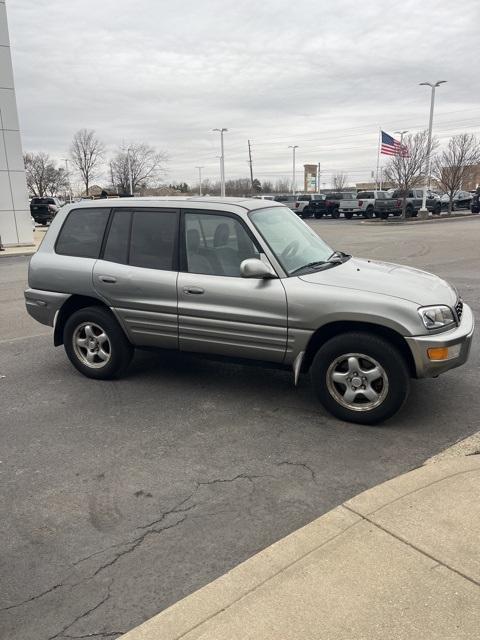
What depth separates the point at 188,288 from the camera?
4699 millimetres

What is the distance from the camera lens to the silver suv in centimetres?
411

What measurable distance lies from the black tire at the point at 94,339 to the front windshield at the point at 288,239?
66.3 inches

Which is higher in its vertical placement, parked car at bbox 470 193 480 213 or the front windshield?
the front windshield

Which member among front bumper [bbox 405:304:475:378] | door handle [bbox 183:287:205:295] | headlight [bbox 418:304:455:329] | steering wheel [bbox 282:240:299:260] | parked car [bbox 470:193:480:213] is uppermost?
steering wheel [bbox 282:240:299:260]

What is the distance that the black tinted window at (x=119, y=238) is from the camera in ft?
16.7

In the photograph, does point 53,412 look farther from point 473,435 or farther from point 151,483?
point 473,435

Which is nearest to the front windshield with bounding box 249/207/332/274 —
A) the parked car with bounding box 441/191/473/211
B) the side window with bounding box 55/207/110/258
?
the side window with bounding box 55/207/110/258

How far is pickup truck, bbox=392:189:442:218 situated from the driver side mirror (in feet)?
113

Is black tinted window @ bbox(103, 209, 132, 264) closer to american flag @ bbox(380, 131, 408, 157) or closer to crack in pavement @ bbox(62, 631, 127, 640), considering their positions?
crack in pavement @ bbox(62, 631, 127, 640)

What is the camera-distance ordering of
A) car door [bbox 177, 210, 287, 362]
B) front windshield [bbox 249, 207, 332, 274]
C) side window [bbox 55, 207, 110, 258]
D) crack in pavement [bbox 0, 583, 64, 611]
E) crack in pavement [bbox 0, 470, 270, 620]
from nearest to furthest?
1. crack in pavement [bbox 0, 583, 64, 611]
2. crack in pavement [bbox 0, 470, 270, 620]
3. car door [bbox 177, 210, 287, 362]
4. front windshield [bbox 249, 207, 332, 274]
5. side window [bbox 55, 207, 110, 258]

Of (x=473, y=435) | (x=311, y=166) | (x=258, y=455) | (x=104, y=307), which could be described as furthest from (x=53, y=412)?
(x=311, y=166)

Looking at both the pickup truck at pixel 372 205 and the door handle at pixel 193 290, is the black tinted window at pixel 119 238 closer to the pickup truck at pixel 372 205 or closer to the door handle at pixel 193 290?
the door handle at pixel 193 290

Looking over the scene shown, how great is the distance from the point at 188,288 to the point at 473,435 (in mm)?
2559

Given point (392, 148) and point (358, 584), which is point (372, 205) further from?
point (358, 584)
